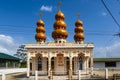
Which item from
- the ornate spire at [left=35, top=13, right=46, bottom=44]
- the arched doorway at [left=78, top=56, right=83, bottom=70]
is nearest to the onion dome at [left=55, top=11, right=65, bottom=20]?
the ornate spire at [left=35, top=13, right=46, bottom=44]

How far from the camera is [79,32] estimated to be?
3878cm

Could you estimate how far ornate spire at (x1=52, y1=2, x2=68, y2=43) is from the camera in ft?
112

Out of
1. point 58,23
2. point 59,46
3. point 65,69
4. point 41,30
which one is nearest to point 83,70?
point 65,69

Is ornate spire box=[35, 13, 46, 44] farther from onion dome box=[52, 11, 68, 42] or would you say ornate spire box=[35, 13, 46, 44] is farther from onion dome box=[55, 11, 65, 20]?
onion dome box=[55, 11, 65, 20]

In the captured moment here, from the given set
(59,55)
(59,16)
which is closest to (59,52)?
(59,55)

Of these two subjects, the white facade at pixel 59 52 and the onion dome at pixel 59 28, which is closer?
the white facade at pixel 59 52

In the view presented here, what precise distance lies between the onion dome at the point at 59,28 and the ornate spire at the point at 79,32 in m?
3.69

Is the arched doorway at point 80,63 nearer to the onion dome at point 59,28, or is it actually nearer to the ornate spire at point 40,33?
the onion dome at point 59,28

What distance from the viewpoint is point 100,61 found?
4422cm

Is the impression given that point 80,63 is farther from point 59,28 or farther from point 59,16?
point 59,16

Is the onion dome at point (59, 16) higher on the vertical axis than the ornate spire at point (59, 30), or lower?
higher

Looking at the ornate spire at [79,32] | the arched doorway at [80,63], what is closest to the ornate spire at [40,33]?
the ornate spire at [79,32]

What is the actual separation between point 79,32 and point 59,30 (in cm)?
534

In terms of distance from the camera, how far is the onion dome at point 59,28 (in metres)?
34.4
